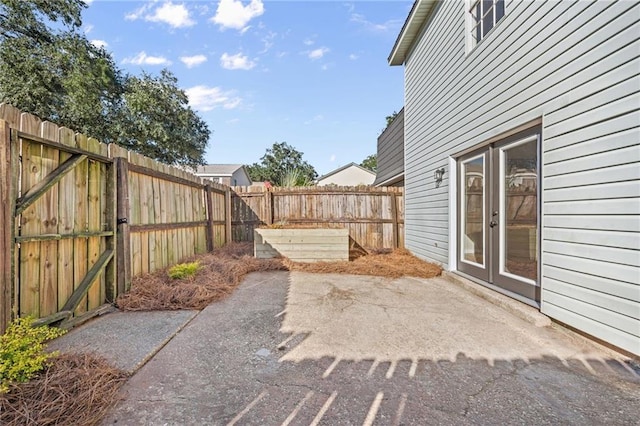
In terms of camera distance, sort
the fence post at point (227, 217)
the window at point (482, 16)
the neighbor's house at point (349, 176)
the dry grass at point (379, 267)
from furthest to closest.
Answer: the neighbor's house at point (349, 176) < the fence post at point (227, 217) < the dry grass at point (379, 267) < the window at point (482, 16)

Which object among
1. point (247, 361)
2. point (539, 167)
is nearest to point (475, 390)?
point (247, 361)

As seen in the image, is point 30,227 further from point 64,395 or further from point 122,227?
point 64,395

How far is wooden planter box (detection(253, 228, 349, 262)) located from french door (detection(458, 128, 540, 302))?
2291 mm

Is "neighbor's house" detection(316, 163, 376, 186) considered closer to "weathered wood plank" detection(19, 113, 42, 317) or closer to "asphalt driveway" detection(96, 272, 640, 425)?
"asphalt driveway" detection(96, 272, 640, 425)

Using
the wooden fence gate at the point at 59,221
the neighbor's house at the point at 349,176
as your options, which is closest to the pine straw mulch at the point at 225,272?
the wooden fence gate at the point at 59,221

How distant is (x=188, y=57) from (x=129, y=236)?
7168 mm

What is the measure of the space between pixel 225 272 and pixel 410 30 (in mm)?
5743

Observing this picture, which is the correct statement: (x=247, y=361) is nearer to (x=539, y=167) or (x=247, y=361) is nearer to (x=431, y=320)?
(x=431, y=320)

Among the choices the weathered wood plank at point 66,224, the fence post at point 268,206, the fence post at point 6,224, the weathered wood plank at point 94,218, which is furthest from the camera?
the fence post at point 268,206

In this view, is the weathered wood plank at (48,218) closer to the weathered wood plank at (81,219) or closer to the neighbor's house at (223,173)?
the weathered wood plank at (81,219)

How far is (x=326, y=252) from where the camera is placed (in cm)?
574

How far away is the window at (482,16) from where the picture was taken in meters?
3.68

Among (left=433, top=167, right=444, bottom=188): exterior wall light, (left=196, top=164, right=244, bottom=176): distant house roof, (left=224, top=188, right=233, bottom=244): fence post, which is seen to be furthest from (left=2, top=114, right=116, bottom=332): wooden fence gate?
(left=196, top=164, right=244, bottom=176): distant house roof

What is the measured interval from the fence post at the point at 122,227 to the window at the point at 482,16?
4.76 meters
